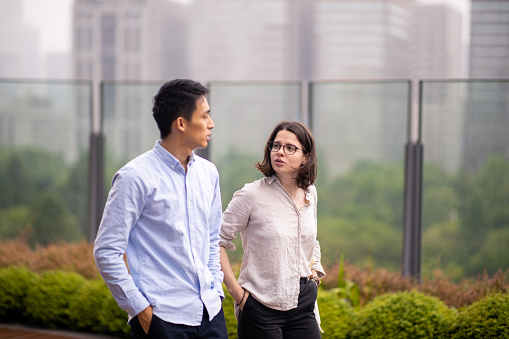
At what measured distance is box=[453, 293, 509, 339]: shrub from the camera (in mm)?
3590

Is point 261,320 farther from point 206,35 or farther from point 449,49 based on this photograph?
point 206,35

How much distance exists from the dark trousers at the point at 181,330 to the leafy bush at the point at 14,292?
3444 mm

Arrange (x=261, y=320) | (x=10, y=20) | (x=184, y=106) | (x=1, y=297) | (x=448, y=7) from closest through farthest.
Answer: (x=184, y=106) → (x=261, y=320) → (x=1, y=297) → (x=10, y=20) → (x=448, y=7)

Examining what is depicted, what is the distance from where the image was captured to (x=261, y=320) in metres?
2.48

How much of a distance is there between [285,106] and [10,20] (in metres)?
51.6

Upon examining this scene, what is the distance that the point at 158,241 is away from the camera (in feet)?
6.75

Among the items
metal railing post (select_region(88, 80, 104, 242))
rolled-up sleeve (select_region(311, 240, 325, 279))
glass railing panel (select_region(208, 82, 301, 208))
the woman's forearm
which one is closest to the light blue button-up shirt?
the woman's forearm

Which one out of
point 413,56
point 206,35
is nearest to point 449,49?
point 413,56

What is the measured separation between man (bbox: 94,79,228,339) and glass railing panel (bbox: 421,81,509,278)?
3.77 meters

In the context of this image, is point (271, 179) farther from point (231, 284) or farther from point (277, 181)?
point (231, 284)

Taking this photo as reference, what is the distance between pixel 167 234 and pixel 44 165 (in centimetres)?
561

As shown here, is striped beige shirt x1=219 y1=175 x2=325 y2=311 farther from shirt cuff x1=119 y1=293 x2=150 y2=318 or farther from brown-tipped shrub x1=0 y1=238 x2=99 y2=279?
brown-tipped shrub x1=0 y1=238 x2=99 y2=279

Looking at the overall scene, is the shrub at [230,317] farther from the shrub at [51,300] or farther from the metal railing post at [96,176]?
the metal railing post at [96,176]

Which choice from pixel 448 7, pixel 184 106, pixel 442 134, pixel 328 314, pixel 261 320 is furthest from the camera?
pixel 448 7
